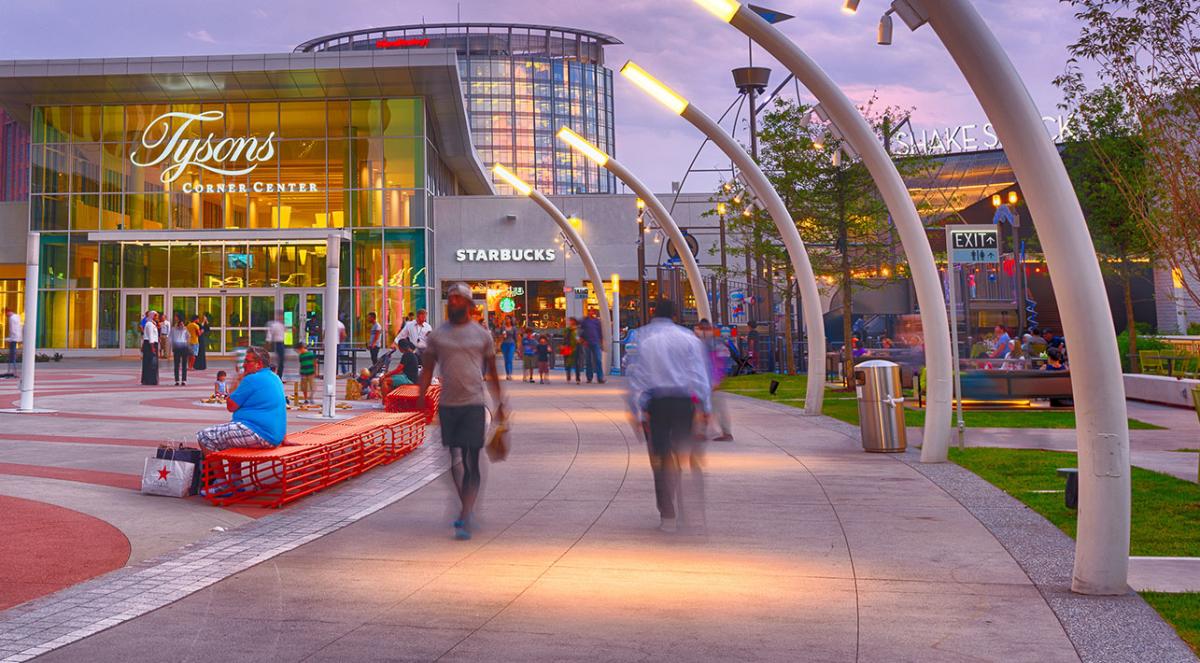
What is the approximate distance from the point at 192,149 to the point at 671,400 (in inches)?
1608

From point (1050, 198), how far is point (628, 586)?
346 cm

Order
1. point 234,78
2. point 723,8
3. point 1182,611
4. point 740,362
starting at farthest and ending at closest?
point 234,78, point 740,362, point 723,8, point 1182,611

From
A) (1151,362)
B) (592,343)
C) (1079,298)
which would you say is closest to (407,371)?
(592,343)

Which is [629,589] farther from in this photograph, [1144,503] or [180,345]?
[180,345]

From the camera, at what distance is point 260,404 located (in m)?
10.1

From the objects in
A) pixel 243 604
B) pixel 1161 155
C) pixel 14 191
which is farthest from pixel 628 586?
pixel 14 191

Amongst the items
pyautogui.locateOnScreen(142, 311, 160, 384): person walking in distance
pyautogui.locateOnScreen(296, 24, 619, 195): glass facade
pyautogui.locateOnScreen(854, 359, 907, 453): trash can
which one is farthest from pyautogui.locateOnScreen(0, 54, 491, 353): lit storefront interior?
pyautogui.locateOnScreen(296, 24, 619, 195): glass facade

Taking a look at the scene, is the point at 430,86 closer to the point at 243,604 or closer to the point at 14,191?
the point at 14,191

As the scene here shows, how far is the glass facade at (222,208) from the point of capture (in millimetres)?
44250

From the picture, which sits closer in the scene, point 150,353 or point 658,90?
point 658,90

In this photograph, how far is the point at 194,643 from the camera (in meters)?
5.32

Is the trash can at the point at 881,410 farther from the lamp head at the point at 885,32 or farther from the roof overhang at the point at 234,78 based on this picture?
the roof overhang at the point at 234,78

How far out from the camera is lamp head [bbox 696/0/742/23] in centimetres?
1305

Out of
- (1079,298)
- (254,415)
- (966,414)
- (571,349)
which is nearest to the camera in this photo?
(1079,298)
